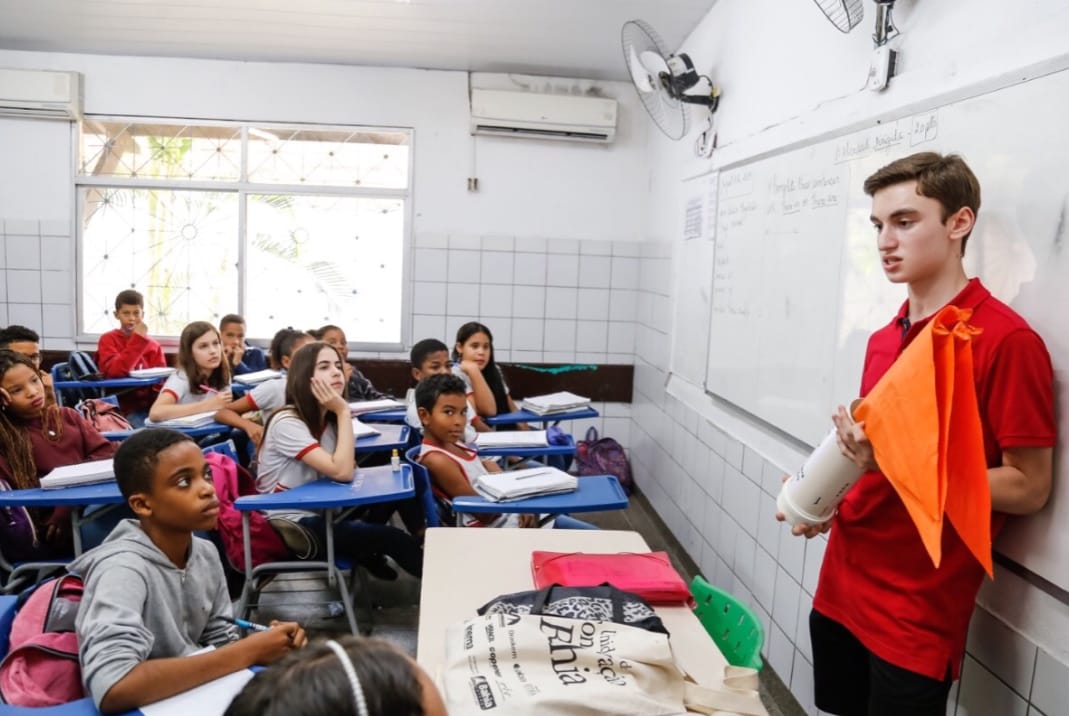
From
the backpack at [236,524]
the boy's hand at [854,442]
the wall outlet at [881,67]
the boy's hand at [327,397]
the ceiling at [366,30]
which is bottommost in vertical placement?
the backpack at [236,524]

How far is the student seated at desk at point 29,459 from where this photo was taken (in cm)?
238

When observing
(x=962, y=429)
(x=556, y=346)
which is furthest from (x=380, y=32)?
(x=962, y=429)

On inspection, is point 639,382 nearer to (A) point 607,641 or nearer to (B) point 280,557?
(B) point 280,557

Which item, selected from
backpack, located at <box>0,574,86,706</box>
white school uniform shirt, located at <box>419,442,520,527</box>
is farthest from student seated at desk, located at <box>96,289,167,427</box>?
backpack, located at <box>0,574,86,706</box>

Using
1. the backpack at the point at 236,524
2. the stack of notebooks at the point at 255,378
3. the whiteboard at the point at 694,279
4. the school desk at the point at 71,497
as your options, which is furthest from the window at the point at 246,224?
the school desk at the point at 71,497

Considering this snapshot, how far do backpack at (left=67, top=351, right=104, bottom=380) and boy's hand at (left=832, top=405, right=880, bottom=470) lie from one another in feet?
14.5

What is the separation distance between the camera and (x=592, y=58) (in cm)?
468

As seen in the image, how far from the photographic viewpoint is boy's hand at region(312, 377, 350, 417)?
2795mm

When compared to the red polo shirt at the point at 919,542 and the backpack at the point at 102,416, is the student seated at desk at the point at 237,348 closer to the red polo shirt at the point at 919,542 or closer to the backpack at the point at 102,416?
the backpack at the point at 102,416

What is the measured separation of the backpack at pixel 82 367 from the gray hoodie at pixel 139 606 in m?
3.34

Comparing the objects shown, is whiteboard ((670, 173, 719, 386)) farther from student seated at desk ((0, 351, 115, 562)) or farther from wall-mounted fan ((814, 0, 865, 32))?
student seated at desk ((0, 351, 115, 562))

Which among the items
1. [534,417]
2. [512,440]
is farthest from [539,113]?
[512,440]

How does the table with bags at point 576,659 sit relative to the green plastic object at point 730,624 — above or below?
above

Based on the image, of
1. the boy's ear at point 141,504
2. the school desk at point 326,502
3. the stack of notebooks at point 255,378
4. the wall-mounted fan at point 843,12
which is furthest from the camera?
the stack of notebooks at point 255,378
